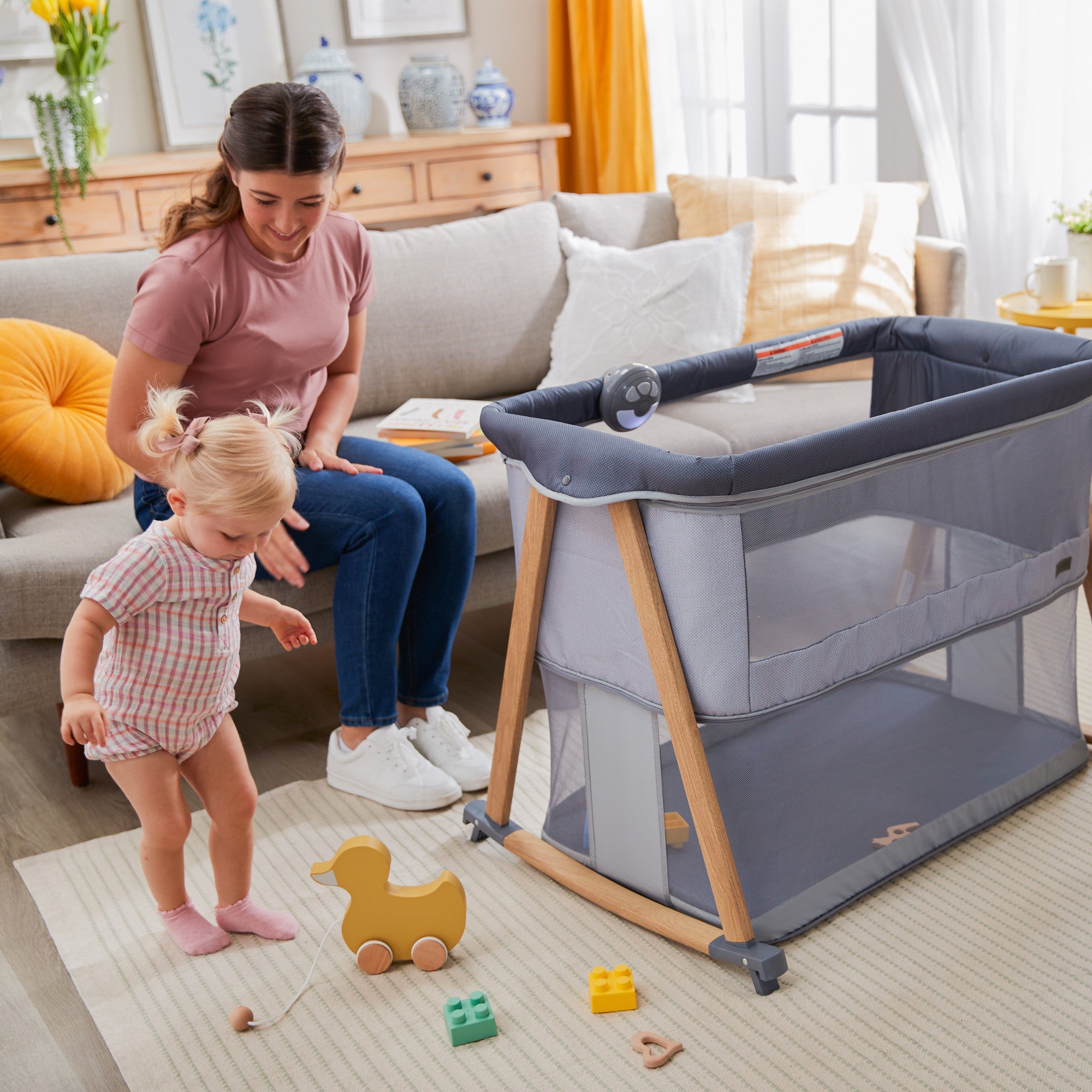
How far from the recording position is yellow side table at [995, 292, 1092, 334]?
226 centimetres

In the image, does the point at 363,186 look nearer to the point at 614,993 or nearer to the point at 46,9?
the point at 46,9

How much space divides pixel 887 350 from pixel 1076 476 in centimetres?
36

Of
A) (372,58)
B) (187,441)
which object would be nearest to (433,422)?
(187,441)

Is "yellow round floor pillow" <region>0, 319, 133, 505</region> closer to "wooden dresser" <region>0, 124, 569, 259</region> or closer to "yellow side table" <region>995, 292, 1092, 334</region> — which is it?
"wooden dresser" <region>0, 124, 569, 259</region>

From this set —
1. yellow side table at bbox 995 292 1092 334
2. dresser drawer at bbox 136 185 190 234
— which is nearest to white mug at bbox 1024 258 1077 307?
yellow side table at bbox 995 292 1092 334

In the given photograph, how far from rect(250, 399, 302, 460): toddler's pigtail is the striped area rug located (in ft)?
1.95

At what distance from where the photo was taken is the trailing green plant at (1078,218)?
92.8 inches

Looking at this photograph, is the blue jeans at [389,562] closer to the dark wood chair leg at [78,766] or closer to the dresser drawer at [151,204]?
the dark wood chair leg at [78,766]

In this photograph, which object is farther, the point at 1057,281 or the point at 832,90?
the point at 832,90

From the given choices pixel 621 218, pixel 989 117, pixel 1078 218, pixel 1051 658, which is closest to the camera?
pixel 1051 658

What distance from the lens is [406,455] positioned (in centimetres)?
186

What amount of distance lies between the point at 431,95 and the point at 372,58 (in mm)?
444

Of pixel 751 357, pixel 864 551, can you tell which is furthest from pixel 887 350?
pixel 864 551

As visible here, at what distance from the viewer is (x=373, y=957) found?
138 cm
